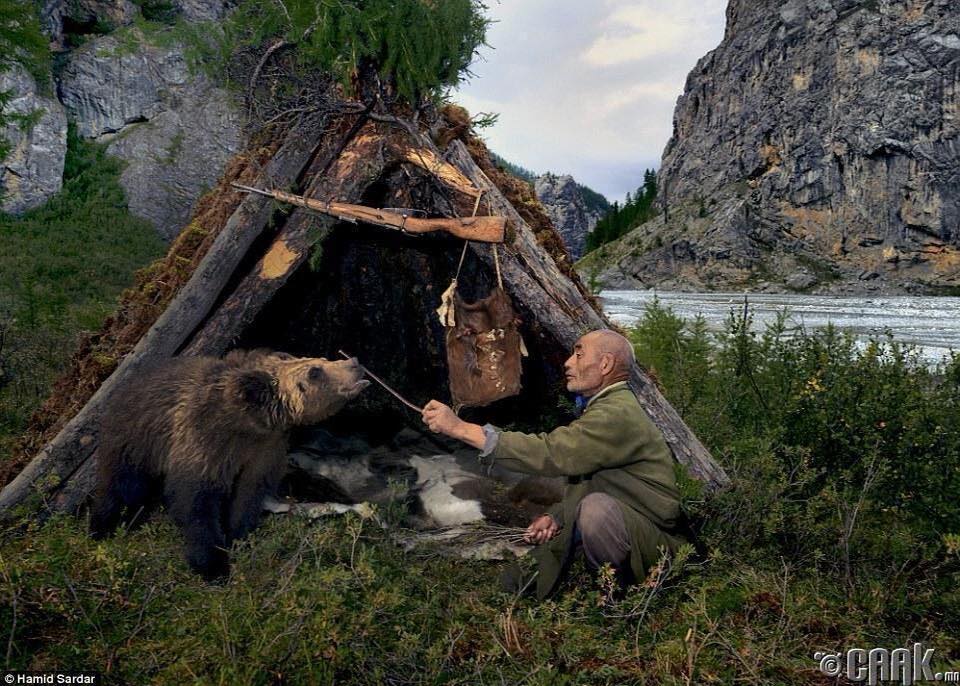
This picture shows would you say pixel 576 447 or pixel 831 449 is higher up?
pixel 576 447

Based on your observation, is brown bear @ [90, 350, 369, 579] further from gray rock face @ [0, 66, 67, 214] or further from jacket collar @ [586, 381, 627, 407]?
gray rock face @ [0, 66, 67, 214]

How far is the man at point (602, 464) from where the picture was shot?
3.36 m

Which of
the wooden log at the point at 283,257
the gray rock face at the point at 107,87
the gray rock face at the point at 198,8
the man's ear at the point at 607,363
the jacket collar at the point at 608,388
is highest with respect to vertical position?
the gray rock face at the point at 198,8

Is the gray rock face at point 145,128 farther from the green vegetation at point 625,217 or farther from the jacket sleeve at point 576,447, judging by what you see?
the green vegetation at point 625,217

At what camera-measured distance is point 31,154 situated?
2734 cm

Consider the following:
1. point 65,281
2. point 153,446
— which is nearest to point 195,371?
point 153,446

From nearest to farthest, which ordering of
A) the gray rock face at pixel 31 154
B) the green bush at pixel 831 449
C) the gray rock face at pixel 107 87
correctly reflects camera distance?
the green bush at pixel 831 449 < the gray rock face at pixel 31 154 < the gray rock face at pixel 107 87

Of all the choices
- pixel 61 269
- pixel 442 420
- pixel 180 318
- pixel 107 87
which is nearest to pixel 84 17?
pixel 107 87

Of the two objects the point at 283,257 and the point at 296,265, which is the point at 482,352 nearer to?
the point at 296,265

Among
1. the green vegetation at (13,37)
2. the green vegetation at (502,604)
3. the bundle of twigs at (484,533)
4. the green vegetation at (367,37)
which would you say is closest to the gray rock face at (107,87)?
the green vegetation at (13,37)

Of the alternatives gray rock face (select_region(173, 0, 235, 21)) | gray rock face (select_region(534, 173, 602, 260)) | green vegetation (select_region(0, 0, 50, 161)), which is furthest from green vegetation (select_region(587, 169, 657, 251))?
green vegetation (select_region(0, 0, 50, 161))

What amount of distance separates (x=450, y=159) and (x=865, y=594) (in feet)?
15.0

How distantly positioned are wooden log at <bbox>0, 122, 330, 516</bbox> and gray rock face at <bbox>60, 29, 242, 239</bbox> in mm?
27343

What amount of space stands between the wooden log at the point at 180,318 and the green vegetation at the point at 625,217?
398ft
